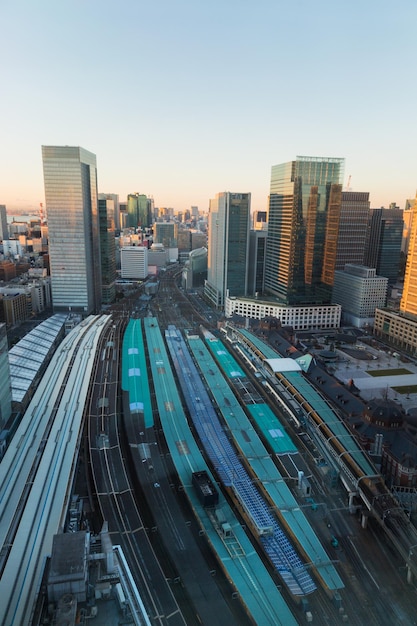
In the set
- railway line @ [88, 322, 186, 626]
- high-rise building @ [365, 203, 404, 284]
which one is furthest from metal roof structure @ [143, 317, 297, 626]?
high-rise building @ [365, 203, 404, 284]

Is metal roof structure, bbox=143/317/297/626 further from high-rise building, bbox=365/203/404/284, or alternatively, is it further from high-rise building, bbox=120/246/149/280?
high-rise building, bbox=120/246/149/280

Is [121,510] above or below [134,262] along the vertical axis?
below

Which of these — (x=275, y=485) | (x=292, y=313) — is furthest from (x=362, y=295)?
(x=275, y=485)

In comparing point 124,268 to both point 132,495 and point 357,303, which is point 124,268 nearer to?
point 357,303

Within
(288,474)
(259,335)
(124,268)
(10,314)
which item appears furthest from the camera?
(124,268)

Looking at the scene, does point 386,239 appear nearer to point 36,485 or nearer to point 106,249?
point 106,249

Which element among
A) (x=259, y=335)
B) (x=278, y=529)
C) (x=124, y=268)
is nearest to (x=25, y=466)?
(x=278, y=529)

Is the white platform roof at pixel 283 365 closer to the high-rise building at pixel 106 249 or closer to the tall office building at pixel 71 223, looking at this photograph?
the tall office building at pixel 71 223

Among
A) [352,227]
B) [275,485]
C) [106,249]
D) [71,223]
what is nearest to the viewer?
[275,485]
